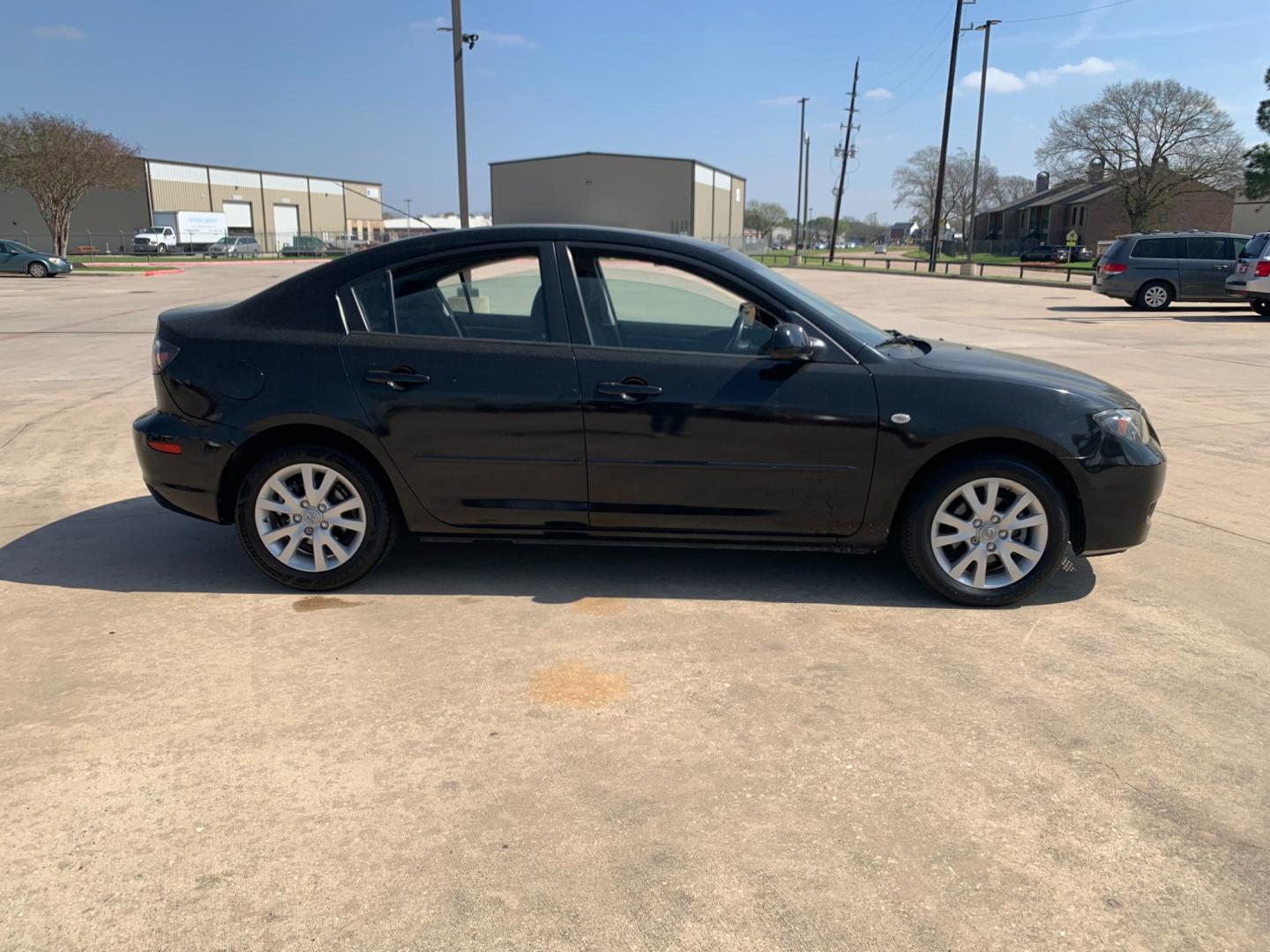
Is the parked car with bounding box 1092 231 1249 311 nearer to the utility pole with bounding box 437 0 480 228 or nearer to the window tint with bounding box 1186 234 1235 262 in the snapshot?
the window tint with bounding box 1186 234 1235 262

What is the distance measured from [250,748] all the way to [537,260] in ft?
7.94

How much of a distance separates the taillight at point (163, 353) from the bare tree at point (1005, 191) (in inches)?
4836

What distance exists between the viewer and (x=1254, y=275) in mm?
19094

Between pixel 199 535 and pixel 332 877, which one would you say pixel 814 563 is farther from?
pixel 199 535

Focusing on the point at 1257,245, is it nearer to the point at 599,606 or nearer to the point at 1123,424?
the point at 1123,424

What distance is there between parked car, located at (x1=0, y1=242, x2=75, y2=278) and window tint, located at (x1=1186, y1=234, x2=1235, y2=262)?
38417 mm

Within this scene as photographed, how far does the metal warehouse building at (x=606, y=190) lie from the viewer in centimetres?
7312

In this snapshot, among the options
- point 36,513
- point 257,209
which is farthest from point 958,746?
point 257,209

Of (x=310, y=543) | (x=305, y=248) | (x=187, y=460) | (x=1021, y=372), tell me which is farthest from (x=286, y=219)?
(x=1021, y=372)

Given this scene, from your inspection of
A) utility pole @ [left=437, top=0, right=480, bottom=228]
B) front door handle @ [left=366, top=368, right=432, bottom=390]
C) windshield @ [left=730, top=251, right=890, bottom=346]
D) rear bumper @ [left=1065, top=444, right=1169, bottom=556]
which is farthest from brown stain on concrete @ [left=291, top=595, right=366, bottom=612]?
utility pole @ [left=437, top=0, right=480, bottom=228]

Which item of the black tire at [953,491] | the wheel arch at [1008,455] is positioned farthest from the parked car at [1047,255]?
the black tire at [953,491]

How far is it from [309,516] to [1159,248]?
888 inches

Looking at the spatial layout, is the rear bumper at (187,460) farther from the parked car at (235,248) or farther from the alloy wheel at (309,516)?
the parked car at (235,248)

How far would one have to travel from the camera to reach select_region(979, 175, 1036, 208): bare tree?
11444cm
